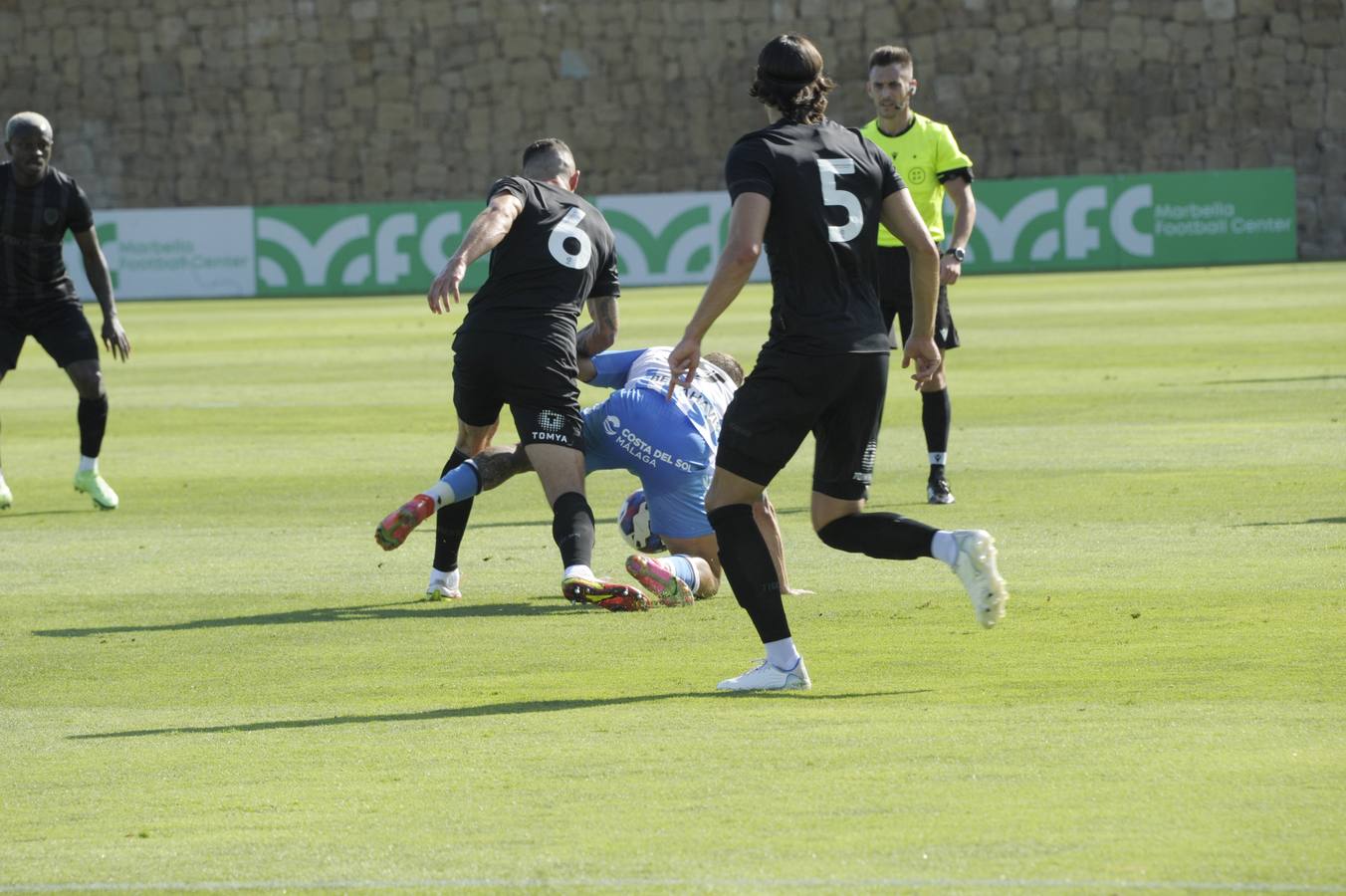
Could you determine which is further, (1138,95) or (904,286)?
(1138,95)

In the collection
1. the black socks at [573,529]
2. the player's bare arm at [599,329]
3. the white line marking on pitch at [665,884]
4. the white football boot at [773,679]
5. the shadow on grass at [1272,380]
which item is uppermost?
the player's bare arm at [599,329]

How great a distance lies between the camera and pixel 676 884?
4105 millimetres

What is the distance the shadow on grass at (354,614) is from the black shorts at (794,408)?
1763 mm

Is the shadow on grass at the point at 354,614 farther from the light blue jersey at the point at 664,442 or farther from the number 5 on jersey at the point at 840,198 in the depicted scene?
the number 5 on jersey at the point at 840,198

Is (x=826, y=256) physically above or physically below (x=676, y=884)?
above

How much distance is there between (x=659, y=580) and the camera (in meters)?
7.50

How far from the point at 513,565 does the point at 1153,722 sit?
3.94 m

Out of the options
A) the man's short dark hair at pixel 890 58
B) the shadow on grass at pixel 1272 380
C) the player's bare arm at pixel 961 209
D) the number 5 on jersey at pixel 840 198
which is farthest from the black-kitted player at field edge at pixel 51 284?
the shadow on grass at pixel 1272 380

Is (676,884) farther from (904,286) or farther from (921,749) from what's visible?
(904,286)

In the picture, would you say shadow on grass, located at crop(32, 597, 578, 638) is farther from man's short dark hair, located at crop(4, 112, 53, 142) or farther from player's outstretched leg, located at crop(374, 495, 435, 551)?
man's short dark hair, located at crop(4, 112, 53, 142)

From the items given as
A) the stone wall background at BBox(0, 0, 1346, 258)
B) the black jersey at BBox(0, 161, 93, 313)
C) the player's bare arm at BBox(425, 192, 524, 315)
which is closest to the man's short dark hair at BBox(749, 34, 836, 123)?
the player's bare arm at BBox(425, 192, 524, 315)

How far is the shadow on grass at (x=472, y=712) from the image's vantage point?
5730 millimetres

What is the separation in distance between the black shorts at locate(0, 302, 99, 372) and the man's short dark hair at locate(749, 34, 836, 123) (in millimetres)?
6021

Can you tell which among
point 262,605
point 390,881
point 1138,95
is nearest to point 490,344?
point 262,605
